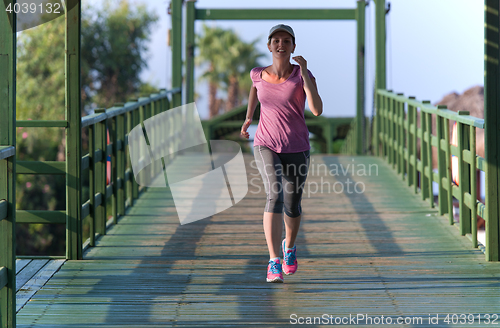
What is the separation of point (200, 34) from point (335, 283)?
34.6 meters

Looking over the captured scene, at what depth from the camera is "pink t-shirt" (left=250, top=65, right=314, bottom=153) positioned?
158 inches

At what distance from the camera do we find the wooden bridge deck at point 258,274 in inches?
150

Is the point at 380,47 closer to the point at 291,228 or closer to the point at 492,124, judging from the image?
the point at 492,124

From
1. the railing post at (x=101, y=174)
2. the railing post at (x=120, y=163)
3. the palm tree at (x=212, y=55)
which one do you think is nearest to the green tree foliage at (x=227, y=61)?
the palm tree at (x=212, y=55)

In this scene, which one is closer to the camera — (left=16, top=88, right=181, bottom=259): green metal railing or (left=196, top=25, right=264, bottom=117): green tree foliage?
(left=16, top=88, right=181, bottom=259): green metal railing

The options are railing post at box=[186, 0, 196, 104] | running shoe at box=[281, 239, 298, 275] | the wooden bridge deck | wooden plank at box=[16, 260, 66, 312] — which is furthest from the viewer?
railing post at box=[186, 0, 196, 104]

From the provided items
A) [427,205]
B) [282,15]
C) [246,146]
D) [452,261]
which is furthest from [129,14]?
[452,261]

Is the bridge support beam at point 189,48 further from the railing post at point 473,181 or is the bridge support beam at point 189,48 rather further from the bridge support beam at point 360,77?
the railing post at point 473,181

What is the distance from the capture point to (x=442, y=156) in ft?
21.4

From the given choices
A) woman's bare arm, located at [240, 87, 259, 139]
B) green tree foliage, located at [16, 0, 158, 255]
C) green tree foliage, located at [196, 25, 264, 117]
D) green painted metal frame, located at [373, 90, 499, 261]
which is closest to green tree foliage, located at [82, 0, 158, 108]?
green tree foliage, located at [16, 0, 158, 255]

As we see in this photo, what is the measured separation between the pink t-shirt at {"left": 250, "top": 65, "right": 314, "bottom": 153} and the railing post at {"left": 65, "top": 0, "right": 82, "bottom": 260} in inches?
58.5

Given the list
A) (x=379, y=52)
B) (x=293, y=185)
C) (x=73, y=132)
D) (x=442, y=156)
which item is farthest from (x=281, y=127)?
(x=379, y=52)

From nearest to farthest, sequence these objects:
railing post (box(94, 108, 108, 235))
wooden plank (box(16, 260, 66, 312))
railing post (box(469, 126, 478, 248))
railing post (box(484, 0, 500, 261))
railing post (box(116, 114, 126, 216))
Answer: wooden plank (box(16, 260, 66, 312)) < railing post (box(484, 0, 500, 261)) < railing post (box(469, 126, 478, 248)) < railing post (box(94, 108, 108, 235)) < railing post (box(116, 114, 126, 216))

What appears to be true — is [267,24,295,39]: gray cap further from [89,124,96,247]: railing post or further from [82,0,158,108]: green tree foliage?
[82,0,158,108]: green tree foliage
